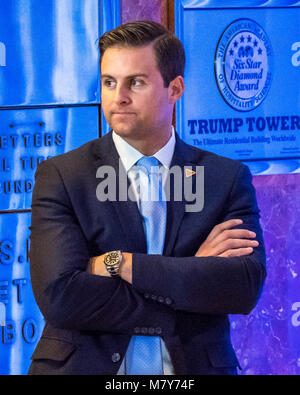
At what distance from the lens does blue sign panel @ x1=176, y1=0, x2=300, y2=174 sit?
9.62 feet

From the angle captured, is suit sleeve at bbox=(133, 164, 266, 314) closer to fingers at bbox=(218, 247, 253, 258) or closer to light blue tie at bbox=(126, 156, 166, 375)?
fingers at bbox=(218, 247, 253, 258)

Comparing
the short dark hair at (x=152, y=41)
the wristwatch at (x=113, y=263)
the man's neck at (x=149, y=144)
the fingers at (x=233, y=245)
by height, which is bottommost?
the wristwatch at (x=113, y=263)

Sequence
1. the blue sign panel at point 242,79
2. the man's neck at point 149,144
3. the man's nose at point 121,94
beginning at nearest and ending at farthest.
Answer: the man's nose at point 121,94
the man's neck at point 149,144
the blue sign panel at point 242,79

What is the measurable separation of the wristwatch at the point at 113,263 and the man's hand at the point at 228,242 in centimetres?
34

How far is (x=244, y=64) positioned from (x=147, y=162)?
95 cm

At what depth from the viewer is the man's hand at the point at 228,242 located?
7.30 ft

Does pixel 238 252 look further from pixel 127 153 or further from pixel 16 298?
pixel 16 298

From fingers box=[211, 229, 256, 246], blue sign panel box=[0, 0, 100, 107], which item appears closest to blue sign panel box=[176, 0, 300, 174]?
blue sign panel box=[0, 0, 100, 107]

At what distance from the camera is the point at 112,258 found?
211 centimetres

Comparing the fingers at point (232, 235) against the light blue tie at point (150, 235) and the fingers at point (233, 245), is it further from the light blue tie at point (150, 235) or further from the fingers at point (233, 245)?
the light blue tie at point (150, 235)

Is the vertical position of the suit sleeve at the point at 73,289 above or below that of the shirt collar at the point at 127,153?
below

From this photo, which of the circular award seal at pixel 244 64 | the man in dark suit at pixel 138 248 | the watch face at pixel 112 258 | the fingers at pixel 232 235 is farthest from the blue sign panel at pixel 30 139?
the fingers at pixel 232 235

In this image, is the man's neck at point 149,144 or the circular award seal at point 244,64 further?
the circular award seal at point 244,64

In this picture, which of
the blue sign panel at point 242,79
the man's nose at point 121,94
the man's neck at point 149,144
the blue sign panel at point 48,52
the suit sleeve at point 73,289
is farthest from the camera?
the blue sign panel at point 242,79
